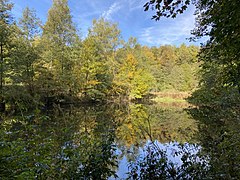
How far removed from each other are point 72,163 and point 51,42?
2376 cm

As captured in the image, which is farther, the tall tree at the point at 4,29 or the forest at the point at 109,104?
the tall tree at the point at 4,29

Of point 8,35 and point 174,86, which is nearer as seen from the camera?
point 8,35

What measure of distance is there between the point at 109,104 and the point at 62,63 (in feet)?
24.4

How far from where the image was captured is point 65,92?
24.0 meters

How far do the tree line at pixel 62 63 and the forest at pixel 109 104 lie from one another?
0.35 ft

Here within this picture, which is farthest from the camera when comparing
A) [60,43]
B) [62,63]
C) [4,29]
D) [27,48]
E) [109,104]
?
[109,104]

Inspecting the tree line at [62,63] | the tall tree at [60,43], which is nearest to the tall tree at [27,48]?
the tree line at [62,63]

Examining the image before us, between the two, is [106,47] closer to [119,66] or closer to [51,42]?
[119,66]

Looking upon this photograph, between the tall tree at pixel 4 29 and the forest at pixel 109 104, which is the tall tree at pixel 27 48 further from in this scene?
the tall tree at pixel 4 29

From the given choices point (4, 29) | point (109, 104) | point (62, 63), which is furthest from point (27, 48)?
point (109, 104)

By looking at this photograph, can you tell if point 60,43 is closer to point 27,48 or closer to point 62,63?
point 62,63

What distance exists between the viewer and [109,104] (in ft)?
89.8

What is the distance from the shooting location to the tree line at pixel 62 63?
17422 millimetres

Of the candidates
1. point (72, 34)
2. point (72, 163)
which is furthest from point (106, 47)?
point (72, 163)
